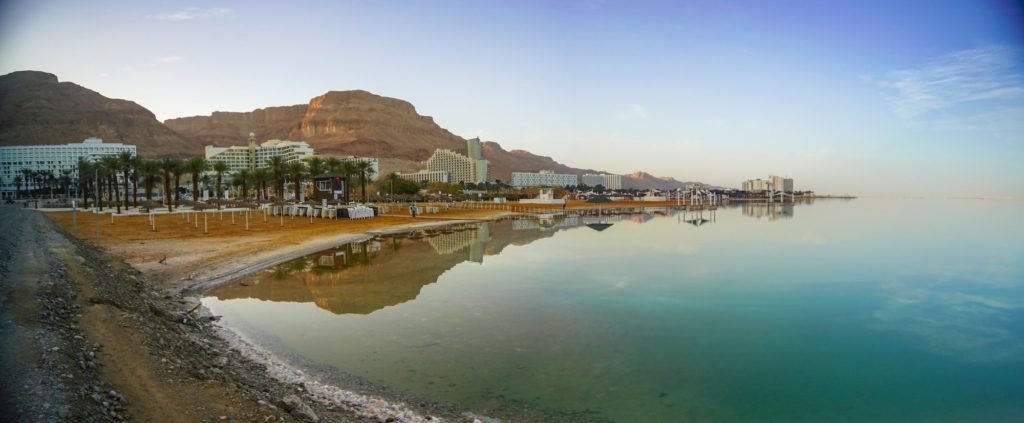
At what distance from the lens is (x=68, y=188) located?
7900 cm

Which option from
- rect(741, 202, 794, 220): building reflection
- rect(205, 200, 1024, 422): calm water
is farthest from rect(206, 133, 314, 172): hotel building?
rect(205, 200, 1024, 422): calm water

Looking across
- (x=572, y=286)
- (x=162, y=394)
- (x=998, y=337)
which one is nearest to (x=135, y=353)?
(x=162, y=394)

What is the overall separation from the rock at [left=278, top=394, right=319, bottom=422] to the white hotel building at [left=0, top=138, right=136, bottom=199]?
91.3 m

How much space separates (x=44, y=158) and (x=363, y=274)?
12127 centimetres

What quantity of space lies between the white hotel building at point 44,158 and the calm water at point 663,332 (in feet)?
273

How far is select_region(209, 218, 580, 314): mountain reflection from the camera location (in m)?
15.2

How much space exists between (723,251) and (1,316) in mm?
30620

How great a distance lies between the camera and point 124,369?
19.6 ft

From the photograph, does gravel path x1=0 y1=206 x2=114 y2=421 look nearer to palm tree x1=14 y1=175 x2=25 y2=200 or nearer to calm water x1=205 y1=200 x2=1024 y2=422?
calm water x1=205 y1=200 x2=1024 y2=422

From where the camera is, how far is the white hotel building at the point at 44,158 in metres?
80.7

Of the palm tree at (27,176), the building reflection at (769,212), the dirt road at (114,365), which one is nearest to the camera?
the dirt road at (114,365)

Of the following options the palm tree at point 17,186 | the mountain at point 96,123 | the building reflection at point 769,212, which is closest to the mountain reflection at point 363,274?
the building reflection at point 769,212

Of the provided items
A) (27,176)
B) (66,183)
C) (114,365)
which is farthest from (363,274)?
(27,176)

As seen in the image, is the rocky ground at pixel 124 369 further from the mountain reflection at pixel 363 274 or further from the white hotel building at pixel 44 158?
the white hotel building at pixel 44 158
